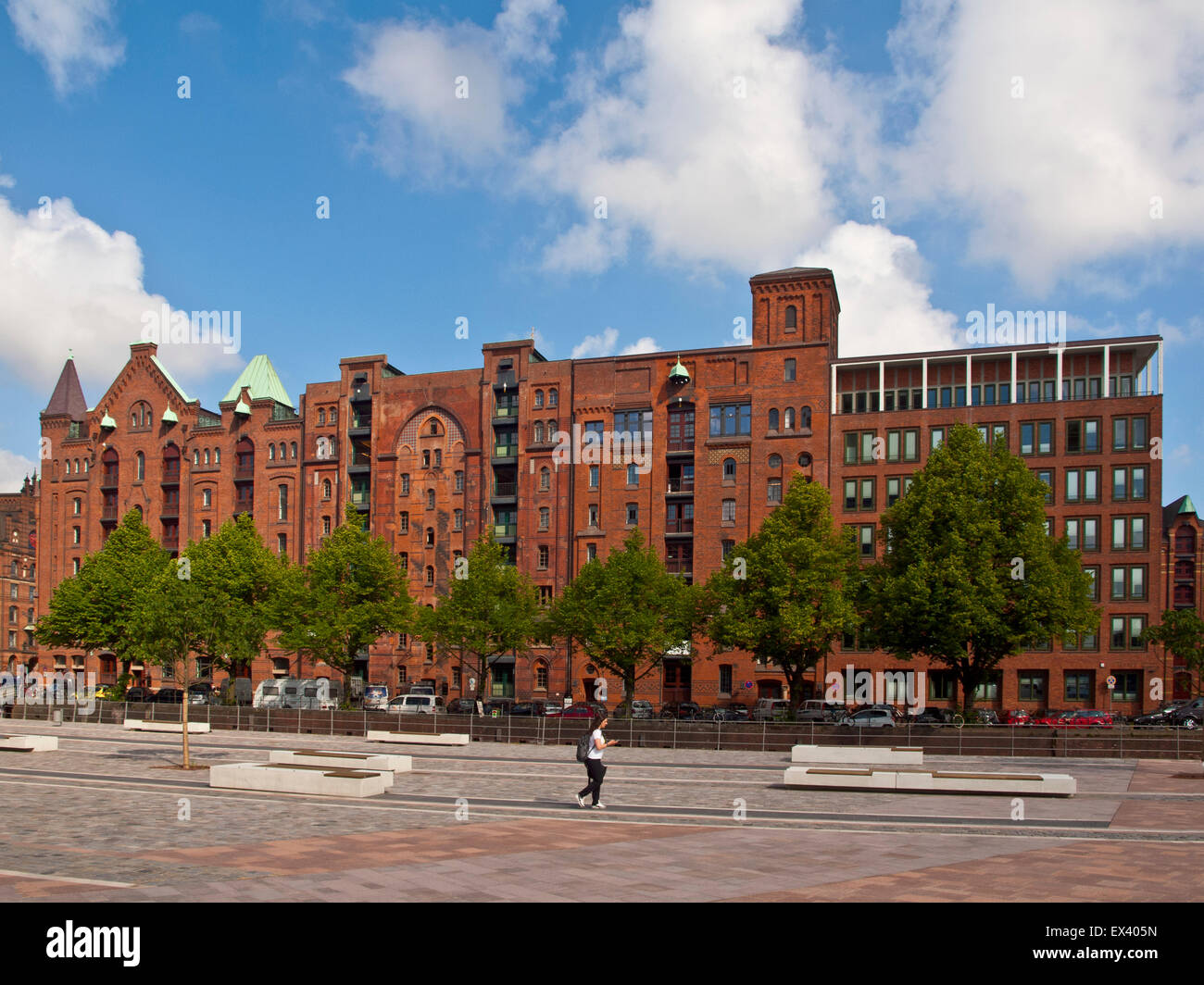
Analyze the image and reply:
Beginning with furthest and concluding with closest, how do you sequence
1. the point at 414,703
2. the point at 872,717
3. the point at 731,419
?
the point at 731,419
the point at 414,703
the point at 872,717

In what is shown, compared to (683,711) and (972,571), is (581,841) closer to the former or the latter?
(972,571)

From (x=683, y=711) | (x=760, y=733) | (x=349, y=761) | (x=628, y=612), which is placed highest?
(x=628, y=612)

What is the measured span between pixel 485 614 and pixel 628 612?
9.63 meters

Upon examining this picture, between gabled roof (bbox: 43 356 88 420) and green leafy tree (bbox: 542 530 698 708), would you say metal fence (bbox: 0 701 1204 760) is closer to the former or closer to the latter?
green leafy tree (bbox: 542 530 698 708)

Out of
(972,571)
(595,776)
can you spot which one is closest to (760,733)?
(972,571)

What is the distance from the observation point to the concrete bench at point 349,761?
24969mm

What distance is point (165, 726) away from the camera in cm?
4338

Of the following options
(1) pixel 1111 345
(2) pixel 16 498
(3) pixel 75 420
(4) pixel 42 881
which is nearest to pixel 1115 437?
(1) pixel 1111 345

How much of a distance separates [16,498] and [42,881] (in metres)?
121

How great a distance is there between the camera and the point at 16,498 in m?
116

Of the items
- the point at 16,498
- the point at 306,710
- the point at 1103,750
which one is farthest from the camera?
the point at 16,498

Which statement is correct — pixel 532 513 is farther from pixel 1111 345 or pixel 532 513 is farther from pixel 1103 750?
pixel 1103 750

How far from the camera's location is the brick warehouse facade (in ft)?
204

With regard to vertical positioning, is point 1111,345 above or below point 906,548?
above
